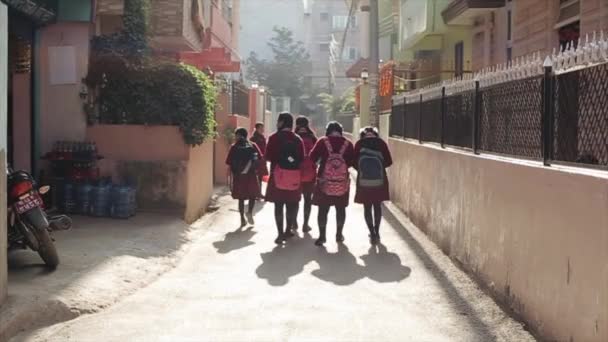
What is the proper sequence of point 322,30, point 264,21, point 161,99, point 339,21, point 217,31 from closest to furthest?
point 161,99 < point 217,31 < point 339,21 < point 322,30 < point 264,21

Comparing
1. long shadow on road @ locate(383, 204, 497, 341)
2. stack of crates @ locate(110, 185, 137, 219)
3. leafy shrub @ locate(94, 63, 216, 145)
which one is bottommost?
long shadow on road @ locate(383, 204, 497, 341)

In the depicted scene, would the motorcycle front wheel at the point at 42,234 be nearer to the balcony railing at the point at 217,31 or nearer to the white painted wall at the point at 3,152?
the white painted wall at the point at 3,152

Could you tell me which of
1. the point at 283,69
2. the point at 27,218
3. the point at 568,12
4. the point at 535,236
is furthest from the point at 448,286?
the point at 283,69

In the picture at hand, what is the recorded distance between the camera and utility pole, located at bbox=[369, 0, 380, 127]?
21672 millimetres

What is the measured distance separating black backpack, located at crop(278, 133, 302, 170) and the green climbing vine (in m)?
1.87

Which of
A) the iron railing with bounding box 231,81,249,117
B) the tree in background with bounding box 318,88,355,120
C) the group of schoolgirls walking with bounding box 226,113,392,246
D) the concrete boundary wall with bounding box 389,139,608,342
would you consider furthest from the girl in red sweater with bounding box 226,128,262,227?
the tree in background with bounding box 318,88,355,120

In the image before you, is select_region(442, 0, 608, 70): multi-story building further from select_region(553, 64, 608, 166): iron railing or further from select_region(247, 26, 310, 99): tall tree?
select_region(247, 26, 310, 99): tall tree

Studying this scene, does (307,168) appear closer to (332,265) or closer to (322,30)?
(332,265)

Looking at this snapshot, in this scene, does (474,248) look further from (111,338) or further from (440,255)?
(111,338)

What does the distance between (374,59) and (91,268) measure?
14.6 meters

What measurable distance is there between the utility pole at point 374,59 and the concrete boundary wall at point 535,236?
1158 centimetres

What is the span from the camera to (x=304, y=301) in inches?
299

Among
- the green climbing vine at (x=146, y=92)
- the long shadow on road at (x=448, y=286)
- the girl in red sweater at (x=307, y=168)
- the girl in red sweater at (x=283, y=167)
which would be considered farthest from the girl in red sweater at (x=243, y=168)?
the long shadow on road at (x=448, y=286)

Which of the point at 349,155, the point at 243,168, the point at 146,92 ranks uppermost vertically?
the point at 146,92
